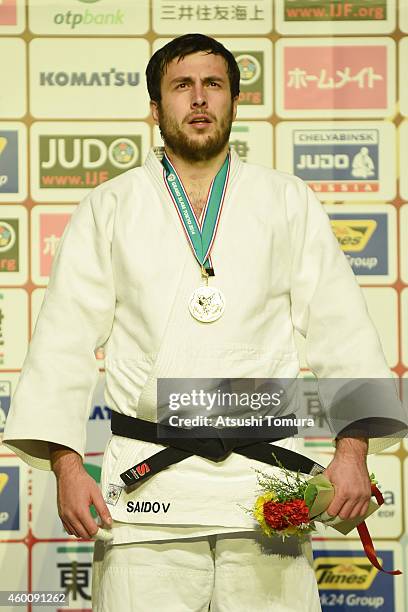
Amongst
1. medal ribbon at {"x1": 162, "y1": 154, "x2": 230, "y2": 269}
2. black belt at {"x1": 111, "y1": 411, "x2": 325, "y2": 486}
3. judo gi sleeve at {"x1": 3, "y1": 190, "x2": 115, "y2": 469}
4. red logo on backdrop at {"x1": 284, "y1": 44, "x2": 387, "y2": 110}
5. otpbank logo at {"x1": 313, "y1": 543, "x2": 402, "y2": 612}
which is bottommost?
otpbank logo at {"x1": 313, "y1": 543, "x2": 402, "y2": 612}

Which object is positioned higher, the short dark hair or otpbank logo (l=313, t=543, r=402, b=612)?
the short dark hair

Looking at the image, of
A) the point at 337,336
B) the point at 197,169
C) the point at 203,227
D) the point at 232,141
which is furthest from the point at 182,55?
the point at 232,141

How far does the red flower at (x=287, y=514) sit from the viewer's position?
1951 mm

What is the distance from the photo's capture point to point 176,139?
222 centimetres

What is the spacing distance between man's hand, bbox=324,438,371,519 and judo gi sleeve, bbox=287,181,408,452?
0.15ft

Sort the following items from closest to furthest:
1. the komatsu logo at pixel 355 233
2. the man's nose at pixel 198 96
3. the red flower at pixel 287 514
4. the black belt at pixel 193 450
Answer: the red flower at pixel 287 514 < the black belt at pixel 193 450 < the man's nose at pixel 198 96 < the komatsu logo at pixel 355 233

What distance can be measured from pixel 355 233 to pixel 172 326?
104cm

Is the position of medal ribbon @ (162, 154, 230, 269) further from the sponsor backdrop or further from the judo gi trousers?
the sponsor backdrop

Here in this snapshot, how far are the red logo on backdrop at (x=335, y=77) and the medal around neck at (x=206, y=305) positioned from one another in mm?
1070

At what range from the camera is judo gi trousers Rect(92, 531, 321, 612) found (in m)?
2.02

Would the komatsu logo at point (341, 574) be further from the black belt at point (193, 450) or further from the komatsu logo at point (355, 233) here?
the black belt at point (193, 450)

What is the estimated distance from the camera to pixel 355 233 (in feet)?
9.77

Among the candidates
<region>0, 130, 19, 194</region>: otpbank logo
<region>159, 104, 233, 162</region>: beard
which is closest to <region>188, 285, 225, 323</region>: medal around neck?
<region>159, 104, 233, 162</region>: beard

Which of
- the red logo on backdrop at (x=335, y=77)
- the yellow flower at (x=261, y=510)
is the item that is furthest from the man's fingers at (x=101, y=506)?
the red logo on backdrop at (x=335, y=77)
